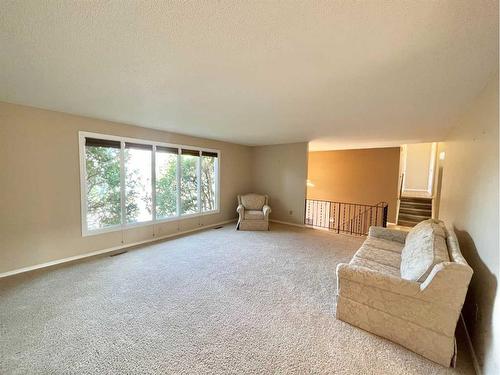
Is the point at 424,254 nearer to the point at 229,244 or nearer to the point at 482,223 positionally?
the point at 482,223

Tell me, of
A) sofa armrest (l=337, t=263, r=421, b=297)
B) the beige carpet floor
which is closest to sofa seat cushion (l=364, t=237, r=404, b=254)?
the beige carpet floor

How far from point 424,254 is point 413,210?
20.4 ft

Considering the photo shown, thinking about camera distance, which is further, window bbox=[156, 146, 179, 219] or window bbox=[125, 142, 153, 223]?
window bbox=[156, 146, 179, 219]

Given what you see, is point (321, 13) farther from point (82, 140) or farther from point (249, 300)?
point (82, 140)

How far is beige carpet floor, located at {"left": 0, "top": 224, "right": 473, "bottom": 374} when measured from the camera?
5.04ft

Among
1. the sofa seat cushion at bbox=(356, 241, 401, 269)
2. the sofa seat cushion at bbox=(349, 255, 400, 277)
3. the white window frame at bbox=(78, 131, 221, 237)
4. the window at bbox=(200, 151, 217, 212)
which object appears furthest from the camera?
the window at bbox=(200, 151, 217, 212)

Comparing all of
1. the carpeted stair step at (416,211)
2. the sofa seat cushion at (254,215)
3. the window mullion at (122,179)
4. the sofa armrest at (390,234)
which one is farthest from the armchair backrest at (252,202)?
the carpeted stair step at (416,211)

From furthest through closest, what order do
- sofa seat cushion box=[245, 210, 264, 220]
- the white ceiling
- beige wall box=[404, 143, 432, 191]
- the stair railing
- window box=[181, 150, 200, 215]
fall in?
beige wall box=[404, 143, 432, 191] → the stair railing → sofa seat cushion box=[245, 210, 264, 220] → window box=[181, 150, 200, 215] → the white ceiling

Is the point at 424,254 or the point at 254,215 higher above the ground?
the point at 424,254

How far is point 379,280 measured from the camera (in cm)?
178

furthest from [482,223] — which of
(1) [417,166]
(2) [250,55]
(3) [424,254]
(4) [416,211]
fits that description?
(1) [417,166]

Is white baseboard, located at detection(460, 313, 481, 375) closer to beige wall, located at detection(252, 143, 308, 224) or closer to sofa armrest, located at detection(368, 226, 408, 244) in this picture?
sofa armrest, located at detection(368, 226, 408, 244)

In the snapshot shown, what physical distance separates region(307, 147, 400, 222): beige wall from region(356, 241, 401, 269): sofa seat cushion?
5.02m

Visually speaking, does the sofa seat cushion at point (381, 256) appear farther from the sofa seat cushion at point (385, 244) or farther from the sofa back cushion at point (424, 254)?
the sofa back cushion at point (424, 254)
